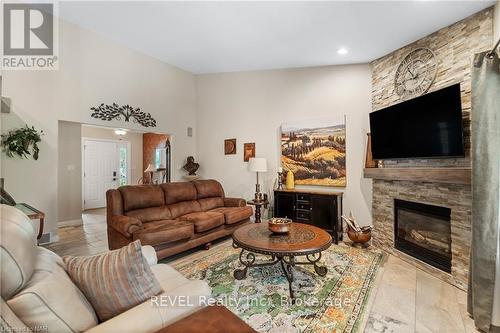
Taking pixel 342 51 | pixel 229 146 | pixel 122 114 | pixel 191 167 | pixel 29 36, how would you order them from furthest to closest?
pixel 191 167 → pixel 229 146 → pixel 122 114 → pixel 342 51 → pixel 29 36

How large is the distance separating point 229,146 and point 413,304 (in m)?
4.06

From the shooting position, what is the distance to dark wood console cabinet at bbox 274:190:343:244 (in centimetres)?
381

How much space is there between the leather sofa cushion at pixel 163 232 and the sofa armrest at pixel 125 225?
0.07 m

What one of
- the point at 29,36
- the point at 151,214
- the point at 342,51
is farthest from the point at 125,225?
the point at 342,51

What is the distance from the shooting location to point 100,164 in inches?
282

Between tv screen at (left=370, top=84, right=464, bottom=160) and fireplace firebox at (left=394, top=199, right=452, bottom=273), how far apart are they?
69 cm

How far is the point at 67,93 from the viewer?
370cm

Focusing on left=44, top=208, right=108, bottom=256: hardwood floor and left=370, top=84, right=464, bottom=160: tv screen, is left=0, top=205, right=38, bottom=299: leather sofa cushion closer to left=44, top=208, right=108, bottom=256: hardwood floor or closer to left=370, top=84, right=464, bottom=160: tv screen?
left=44, top=208, right=108, bottom=256: hardwood floor

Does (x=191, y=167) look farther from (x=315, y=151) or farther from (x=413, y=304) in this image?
(x=413, y=304)

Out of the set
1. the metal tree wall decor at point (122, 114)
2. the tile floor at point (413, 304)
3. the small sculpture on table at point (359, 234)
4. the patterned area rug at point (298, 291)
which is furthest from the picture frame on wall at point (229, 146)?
the tile floor at point (413, 304)

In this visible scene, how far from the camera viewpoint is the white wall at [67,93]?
3.33 meters

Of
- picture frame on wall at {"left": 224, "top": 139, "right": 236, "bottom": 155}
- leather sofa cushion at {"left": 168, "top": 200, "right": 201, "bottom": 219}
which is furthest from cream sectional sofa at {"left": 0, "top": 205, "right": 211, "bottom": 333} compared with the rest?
picture frame on wall at {"left": 224, "top": 139, "right": 236, "bottom": 155}

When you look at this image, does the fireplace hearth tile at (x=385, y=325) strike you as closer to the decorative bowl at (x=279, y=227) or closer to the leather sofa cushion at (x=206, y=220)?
the decorative bowl at (x=279, y=227)

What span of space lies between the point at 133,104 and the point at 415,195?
484 cm
